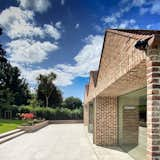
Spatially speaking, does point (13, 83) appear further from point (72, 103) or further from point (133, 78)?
point (133, 78)

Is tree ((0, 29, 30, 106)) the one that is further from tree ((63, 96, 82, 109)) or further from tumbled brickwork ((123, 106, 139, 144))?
tumbled brickwork ((123, 106, 139, 144))

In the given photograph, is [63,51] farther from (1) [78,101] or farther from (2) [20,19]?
(1) [78,101]

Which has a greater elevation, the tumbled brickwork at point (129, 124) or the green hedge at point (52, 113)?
the tumbled brickwork at point (129, 124)

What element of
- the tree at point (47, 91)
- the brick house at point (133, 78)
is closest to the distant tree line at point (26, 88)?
the tree at point (47, 91)

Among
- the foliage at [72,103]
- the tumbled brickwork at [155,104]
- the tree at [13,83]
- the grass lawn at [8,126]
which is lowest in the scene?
the grass lawn at [8,126]

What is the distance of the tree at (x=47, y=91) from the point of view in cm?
4612

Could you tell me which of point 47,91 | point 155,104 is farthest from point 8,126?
point 47,91

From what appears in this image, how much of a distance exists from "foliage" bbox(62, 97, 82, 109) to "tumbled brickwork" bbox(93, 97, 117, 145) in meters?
38.7

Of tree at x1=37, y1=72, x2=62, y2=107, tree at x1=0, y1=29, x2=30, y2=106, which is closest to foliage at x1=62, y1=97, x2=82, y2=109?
tree at x1=37, y1=72, x2=62, y2=107

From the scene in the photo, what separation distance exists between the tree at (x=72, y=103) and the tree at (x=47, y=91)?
4.23m

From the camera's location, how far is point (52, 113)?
117 feet

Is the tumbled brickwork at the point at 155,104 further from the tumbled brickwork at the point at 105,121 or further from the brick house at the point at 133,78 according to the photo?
the tumbled brickwork at the point at 105,121

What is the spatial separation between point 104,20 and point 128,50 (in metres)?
8.07

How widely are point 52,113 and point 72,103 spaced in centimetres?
1799
